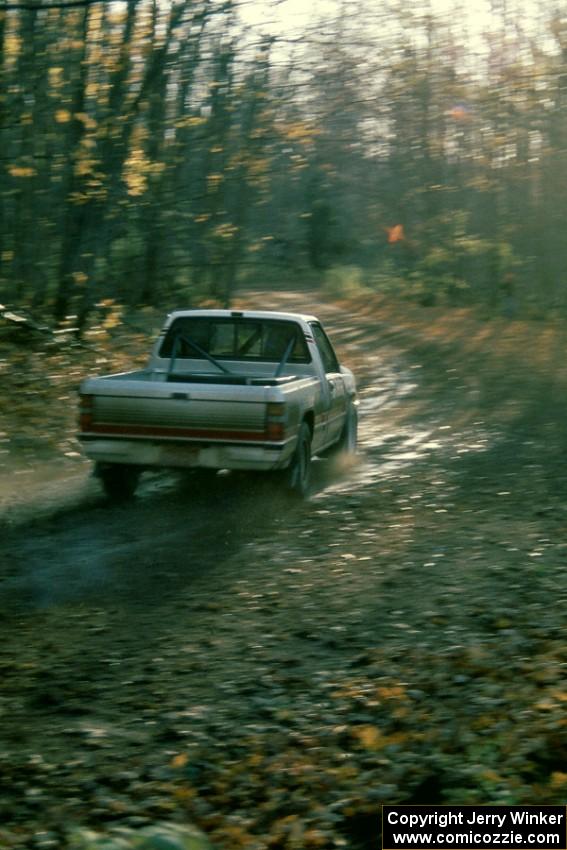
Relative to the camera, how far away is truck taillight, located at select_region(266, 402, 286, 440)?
10633mm

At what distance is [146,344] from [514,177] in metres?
18.9

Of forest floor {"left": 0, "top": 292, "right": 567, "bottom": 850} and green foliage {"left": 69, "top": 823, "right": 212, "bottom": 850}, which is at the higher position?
green foliage {"left": 69, "top": 823, "right": 212, "bottom": 850}

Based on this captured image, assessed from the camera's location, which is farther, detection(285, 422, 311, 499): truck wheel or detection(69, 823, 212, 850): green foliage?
detection(285, 422, 311, 499): truck wheel

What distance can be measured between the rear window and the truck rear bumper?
2.34 m

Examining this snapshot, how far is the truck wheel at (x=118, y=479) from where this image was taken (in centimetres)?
1148

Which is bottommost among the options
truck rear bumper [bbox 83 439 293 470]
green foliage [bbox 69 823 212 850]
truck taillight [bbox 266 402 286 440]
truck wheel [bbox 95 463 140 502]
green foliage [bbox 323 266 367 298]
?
green foliage [bbox 323 266 367 298]

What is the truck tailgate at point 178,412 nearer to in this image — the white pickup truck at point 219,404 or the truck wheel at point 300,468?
the white pickup truck at point 219,404

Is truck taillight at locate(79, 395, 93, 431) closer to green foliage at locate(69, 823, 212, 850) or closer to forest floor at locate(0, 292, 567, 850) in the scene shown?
forest floor at locate(0, 292, 567, 850)

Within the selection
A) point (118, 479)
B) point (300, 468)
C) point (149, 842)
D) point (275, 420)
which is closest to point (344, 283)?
point (300, 468)

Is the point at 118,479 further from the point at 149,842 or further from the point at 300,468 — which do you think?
the point at 149,842

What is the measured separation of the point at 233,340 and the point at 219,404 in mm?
2620

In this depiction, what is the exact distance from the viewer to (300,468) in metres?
11.7

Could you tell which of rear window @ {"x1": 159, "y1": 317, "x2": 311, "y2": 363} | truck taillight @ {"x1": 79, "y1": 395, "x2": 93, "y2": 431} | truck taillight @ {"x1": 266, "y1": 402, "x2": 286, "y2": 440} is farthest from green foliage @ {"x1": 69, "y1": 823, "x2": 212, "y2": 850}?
rear window @ {"x1": 159, "y1": 317, "x2": 311, "y2": 363}

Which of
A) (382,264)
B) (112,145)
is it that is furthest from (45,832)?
(382,264)
